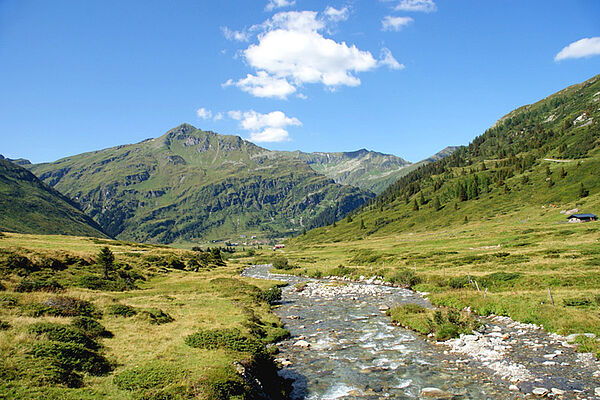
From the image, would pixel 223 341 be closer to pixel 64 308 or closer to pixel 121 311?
pixel 121 311

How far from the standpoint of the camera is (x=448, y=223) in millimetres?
158375

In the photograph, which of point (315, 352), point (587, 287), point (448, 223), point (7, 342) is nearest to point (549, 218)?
point (448, 223)

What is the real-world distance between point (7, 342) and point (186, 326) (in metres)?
12.5

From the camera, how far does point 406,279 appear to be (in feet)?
175

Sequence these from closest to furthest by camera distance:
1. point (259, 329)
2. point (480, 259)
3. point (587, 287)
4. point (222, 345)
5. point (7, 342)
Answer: point (7, 342) → point (222, 345) → point (259, 329) → point (587, 287) → point (480, 259)

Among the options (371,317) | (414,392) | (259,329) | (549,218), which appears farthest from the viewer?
(549,218)

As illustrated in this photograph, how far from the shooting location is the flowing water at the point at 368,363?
17.2 meters

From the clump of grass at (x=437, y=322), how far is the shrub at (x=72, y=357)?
23.8 metres

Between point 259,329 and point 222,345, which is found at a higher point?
Result: point 222,345

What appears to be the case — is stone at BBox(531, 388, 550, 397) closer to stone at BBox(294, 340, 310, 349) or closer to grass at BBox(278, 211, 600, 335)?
grass at BBox(278, 211, 600, 335)

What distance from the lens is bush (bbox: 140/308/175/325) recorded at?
2574cm

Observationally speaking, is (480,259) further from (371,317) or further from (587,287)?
(371,317)

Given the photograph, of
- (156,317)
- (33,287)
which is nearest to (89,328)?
(156,317)

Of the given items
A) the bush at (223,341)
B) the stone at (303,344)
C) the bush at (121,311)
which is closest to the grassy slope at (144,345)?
the bush at (121,311)
